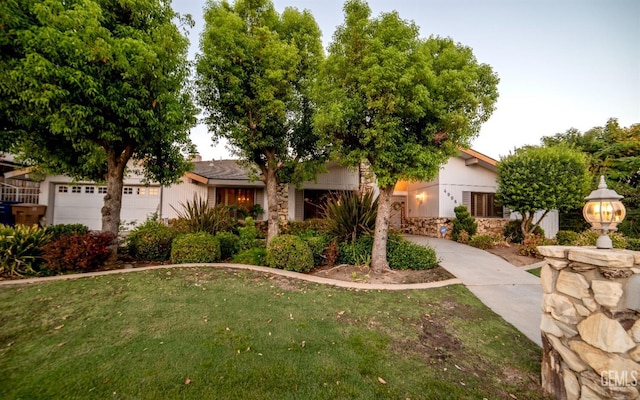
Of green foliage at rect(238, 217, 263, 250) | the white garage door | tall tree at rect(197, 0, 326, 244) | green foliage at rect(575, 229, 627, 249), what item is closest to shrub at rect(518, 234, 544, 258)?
green foliage at rect(575, 229, 627, 249)

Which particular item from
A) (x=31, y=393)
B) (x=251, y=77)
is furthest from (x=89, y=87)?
(x=31, y=393)

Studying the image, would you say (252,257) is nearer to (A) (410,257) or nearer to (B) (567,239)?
(A) (410,257)

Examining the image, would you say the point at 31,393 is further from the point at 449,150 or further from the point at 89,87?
the point at 449,150

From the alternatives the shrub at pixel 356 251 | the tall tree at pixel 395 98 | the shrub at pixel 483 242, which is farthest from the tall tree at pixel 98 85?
the shrub at pixel 483 242

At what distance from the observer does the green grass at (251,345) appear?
7.48 ft

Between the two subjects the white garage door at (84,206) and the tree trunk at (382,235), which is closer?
the tree trunk at (382,235)

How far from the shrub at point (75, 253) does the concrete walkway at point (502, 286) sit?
8119mm

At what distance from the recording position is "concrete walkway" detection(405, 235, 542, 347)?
3.88m

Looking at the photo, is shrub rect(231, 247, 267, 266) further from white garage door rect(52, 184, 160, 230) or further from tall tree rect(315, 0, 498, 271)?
white garage door rect(52, 184, 160, 230)

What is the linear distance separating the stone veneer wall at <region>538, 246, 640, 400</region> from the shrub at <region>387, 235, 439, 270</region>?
4.04 m

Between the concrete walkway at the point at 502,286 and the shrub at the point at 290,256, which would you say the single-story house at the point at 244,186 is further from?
the shrub at the point at 290,256

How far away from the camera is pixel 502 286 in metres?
5.29

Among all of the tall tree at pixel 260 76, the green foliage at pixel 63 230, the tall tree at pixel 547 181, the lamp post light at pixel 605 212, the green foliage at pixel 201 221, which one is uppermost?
the tall tree at pixel 260 76

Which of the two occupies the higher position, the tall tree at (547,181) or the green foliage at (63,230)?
the tall tree at (547,181)
